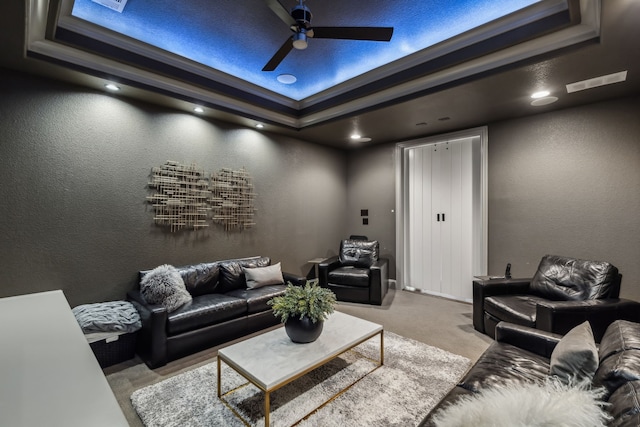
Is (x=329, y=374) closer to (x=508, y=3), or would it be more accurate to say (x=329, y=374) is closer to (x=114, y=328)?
(x=114, y=328)

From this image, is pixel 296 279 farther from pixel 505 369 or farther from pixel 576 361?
pixel 576 361

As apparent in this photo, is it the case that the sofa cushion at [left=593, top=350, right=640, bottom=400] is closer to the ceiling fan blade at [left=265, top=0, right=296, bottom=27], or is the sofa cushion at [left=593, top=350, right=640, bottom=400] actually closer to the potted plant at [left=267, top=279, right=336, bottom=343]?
the potted plant at [left=267, top=279, right=336, bottom=343]

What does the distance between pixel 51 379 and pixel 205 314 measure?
1809 mm

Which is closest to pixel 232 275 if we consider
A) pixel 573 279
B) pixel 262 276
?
pixel 262 276

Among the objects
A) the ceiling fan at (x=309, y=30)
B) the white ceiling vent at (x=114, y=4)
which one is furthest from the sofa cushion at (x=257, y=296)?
the white ceiling vent at (x=114, y=4)

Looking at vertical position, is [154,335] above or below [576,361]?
below

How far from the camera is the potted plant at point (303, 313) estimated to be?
7.20 feet

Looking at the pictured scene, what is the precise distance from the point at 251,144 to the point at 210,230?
4.65ft

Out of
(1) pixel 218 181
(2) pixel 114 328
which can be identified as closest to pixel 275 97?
(1) pixel 218 181

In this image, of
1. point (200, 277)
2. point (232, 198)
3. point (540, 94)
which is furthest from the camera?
point (232, 198)

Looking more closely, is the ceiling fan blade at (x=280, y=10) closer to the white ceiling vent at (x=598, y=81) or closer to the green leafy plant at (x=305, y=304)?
the green leafy plant at (x=305, y=304)

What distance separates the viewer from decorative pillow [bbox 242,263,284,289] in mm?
3699

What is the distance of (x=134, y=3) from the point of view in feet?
8.02

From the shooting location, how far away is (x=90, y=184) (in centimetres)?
295
